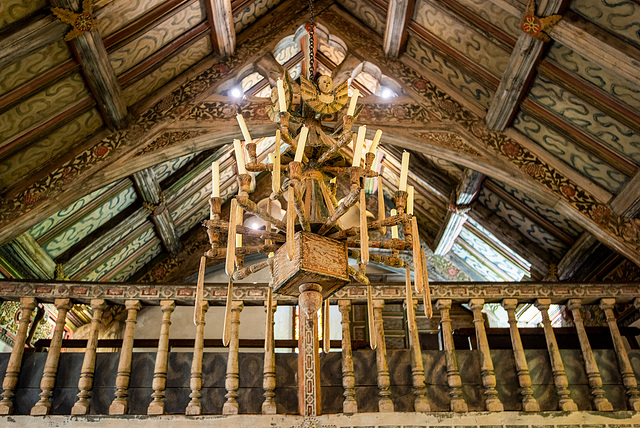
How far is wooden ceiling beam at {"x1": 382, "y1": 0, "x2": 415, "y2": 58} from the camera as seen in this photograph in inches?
215

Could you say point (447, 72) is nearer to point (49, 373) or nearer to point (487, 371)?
point (487, 371)

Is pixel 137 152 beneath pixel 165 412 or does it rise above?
above

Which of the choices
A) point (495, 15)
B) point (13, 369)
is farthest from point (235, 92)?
point (13, 369)

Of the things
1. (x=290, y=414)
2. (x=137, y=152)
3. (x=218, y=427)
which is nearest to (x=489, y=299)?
(x=290, y=414)

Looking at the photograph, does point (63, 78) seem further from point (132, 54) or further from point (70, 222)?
point (70, 222)

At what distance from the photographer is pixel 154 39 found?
512cm

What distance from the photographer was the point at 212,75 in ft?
19.6

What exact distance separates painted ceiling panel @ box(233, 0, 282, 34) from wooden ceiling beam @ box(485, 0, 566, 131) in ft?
8.87

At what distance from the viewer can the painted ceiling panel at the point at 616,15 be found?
3.75 meters

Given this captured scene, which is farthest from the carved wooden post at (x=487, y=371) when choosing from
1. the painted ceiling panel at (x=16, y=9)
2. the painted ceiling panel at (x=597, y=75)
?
the painted ceiling panel at (x=16, y=9)

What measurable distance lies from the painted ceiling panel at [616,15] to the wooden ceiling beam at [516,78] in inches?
7.3

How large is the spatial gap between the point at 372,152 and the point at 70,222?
413 cm

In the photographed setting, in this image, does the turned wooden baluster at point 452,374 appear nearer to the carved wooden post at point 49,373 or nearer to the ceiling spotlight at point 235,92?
the carved wooden post at point 49,373

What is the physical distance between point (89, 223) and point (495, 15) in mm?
4652
